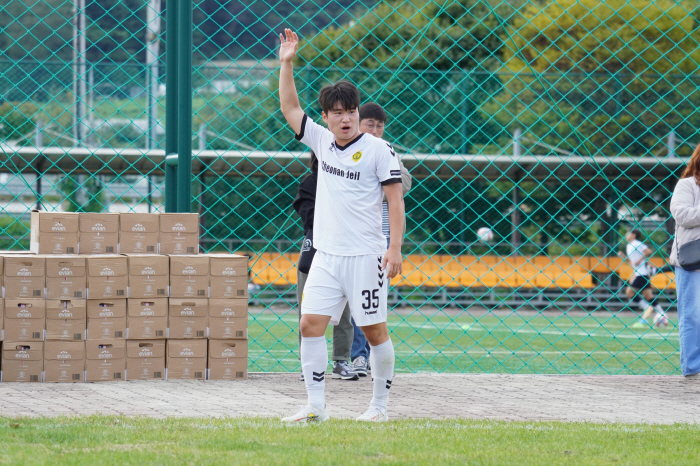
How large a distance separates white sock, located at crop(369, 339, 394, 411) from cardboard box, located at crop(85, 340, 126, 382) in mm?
2210

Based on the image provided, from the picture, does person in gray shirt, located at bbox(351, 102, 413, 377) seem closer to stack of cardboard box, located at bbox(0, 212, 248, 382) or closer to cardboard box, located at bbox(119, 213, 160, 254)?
stack of cardboard box, located at bbox(0, 212, 248, 382)

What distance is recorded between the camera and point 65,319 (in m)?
5.73

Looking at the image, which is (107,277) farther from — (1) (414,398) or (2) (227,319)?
(1) (414,398)

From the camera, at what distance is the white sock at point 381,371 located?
4277 millimetres

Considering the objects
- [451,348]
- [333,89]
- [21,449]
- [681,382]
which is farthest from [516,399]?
[451,348]

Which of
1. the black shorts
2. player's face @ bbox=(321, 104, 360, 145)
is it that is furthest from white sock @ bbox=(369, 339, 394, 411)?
the black shorts

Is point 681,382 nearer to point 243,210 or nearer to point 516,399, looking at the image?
point 516,399

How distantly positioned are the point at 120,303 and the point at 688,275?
3965 millimetres

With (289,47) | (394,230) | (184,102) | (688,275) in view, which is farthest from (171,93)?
(688,275)

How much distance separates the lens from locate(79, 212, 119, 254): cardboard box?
19.4 ft

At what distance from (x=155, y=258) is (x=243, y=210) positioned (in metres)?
16.2

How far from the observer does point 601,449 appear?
3.55m

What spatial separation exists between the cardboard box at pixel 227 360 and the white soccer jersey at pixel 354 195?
195cm

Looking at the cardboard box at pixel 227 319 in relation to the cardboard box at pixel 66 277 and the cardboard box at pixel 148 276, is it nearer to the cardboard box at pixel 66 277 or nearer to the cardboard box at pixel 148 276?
the cardboard box at pixel 148 276
